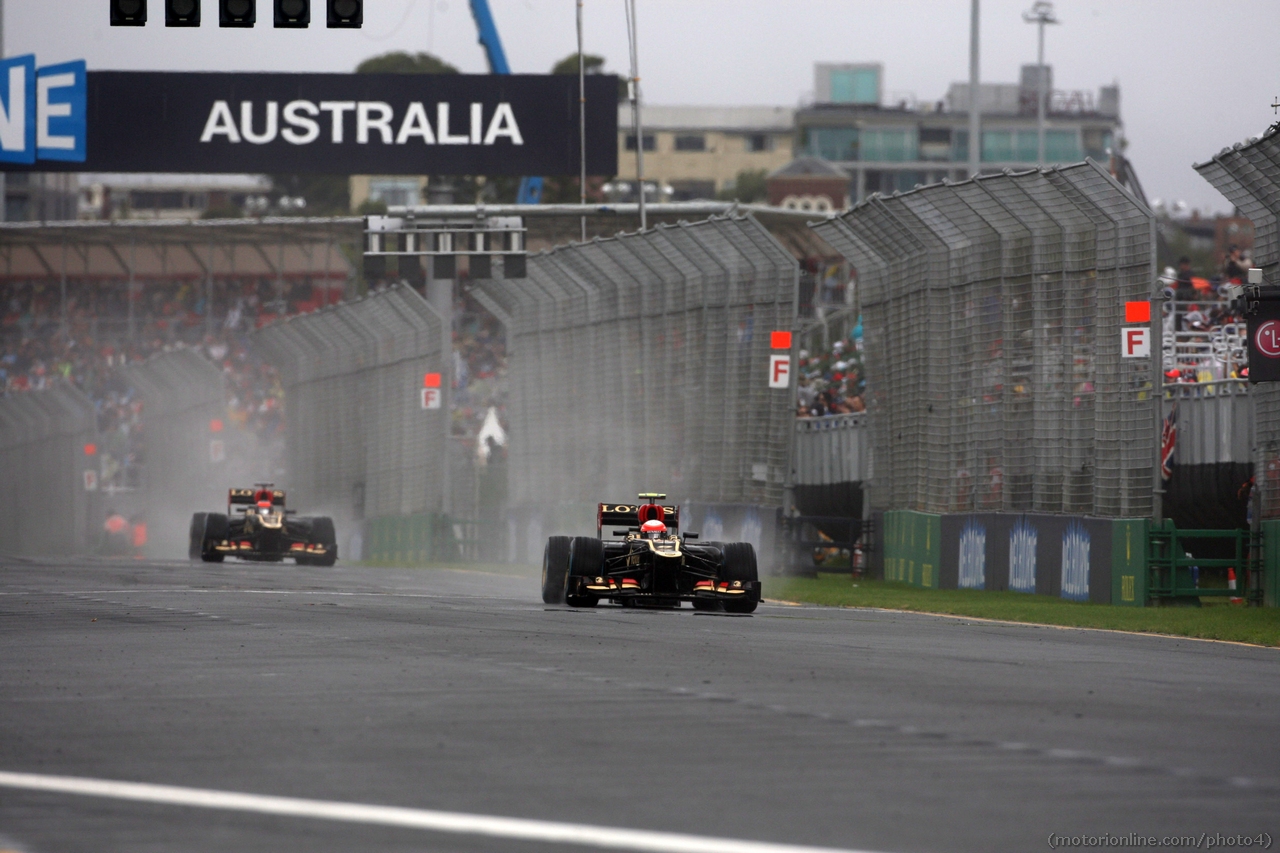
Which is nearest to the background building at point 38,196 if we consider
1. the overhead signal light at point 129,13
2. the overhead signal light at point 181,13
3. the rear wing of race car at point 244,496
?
the rear wing of race car at point 244,496

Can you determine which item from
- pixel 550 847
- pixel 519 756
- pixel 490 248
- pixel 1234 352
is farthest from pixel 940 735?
pixel 490 248

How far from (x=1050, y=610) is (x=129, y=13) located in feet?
32.8

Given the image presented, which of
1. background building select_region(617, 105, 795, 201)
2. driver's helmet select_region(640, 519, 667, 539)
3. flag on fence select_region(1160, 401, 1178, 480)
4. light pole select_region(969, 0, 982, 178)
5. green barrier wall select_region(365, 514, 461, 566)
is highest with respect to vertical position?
background building select_region(617, 105, 795, 201)

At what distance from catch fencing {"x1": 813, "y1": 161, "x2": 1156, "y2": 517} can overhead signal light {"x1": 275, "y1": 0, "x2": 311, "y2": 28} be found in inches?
348

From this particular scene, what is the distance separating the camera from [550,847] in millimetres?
5742

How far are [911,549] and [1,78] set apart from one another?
2863 cm

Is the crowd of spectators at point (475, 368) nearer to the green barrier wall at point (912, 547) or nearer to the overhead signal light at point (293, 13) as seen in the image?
the green barrier wall at point (912, 547)

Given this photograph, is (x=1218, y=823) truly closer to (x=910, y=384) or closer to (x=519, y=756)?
(x=519, y=756)

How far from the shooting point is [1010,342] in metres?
22.8

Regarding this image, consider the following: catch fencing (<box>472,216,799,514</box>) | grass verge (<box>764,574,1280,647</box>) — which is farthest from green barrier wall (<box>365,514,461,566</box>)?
grass verge (<box>764,574,1280,647</box>)

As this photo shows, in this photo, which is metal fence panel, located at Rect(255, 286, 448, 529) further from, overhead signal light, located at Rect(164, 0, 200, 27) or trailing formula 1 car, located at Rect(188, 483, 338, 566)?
overhead signal light, located at Rect(164, 0, 200, 27)

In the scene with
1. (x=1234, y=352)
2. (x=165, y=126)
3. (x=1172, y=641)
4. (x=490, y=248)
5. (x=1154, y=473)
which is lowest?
(x=1172, y=641)

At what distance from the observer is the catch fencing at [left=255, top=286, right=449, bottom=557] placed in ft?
135

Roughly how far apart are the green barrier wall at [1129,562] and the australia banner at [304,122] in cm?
2604
